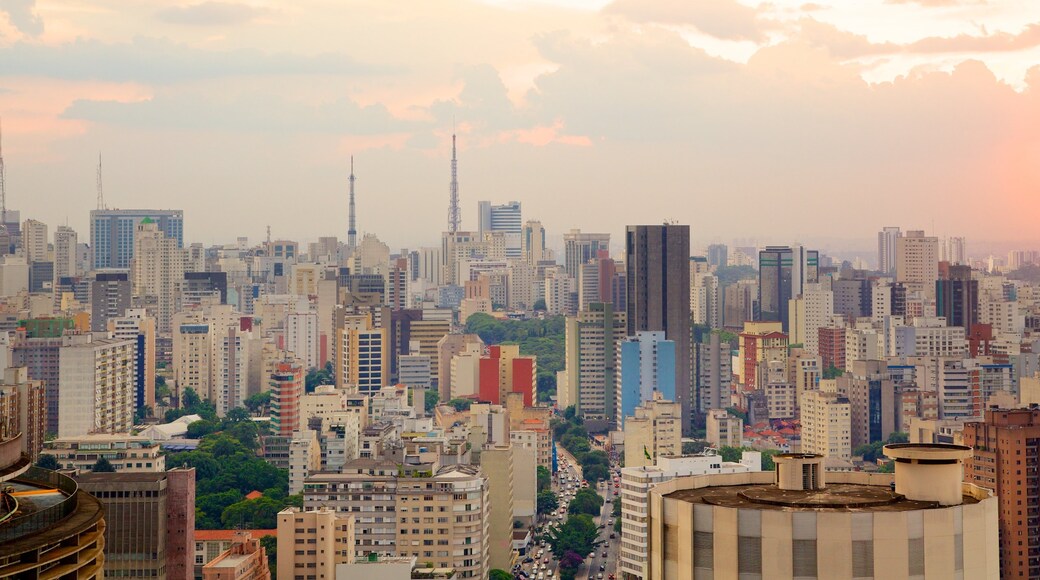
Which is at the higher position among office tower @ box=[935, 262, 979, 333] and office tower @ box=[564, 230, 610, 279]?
office tower @ box=[564, 230, 610, 279]

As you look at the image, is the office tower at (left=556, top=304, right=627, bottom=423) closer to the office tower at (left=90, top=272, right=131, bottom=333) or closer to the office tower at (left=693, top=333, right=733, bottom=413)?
the office tower at (left=693, top=333, right=733, bottom=413)

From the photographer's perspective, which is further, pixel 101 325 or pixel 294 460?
pixel 101 325

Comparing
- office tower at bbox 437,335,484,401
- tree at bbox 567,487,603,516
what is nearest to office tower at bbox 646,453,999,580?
tree at bbox 567,487,603,516

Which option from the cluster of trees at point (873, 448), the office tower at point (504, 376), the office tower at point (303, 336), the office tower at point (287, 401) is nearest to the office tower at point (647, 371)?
the office tower at point (504, 376)

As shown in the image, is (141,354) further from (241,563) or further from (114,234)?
(114,234)

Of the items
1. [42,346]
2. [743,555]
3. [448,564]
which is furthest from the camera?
[42,346]

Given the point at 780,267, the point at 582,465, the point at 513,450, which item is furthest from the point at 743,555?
the point at 780,267

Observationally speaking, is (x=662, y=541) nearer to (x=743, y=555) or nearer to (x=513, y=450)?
(x=743, y=555)
